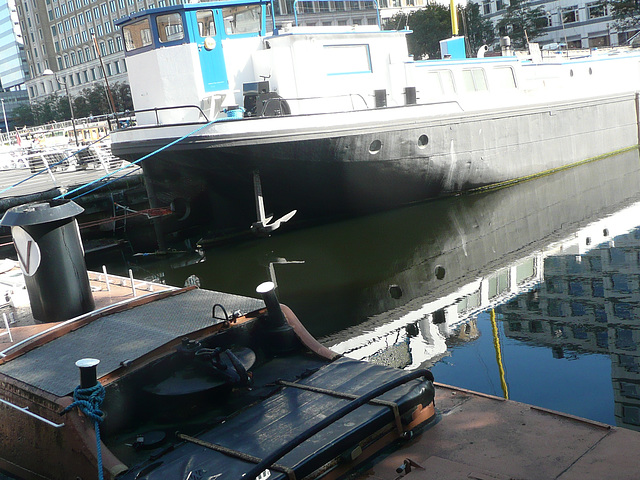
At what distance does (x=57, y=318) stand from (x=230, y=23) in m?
9.50

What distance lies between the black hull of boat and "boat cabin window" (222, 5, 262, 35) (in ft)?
8.39

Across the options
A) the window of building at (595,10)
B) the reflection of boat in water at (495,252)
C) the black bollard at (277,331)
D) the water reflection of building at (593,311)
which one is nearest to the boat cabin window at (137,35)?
the reflection of boat in water at (495,252)

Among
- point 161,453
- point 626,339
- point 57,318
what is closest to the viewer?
point 161,453

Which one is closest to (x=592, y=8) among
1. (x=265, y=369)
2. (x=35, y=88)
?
(x=265, y=369)

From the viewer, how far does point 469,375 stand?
21.9 ft

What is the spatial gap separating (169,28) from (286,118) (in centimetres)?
329

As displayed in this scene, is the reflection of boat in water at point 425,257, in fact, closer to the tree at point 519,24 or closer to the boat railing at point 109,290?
the boat railing at point 109,290

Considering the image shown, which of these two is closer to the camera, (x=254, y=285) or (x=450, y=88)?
(x=254, y=285)

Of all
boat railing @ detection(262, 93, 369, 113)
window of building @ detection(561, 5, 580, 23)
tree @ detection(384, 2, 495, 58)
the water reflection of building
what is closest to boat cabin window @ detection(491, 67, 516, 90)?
boat railing @ detection(262, 93, 369, 113)

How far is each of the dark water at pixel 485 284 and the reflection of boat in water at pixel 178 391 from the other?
2.06 metres

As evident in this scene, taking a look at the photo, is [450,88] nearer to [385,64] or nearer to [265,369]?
[385,64]

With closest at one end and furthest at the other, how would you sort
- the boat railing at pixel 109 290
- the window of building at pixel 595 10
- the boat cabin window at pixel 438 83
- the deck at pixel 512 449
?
the deck at pixel 512 449, the boat railing at pixel 109 290, the boat cabin window at pixel 438 83, the window of building at pixel 595 10

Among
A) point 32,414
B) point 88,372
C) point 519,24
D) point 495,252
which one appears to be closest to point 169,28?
point 495,252

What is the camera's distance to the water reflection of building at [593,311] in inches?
253
